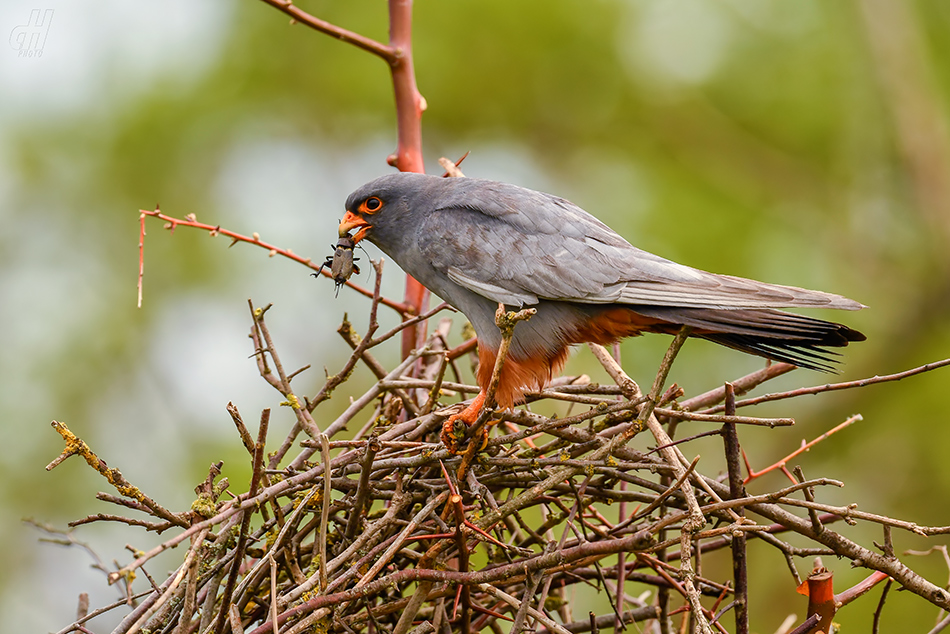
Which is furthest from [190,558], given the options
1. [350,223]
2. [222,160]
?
[222,160]

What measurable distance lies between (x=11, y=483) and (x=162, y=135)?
4.57 meters

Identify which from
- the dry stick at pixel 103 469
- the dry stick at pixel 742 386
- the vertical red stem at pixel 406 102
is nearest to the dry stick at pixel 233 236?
the vertical red stem at pixel 406 102

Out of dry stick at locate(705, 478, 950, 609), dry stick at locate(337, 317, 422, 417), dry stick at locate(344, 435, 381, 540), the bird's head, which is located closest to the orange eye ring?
the bird's head

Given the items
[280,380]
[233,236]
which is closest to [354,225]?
[233,236]

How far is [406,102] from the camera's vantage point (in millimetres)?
3256

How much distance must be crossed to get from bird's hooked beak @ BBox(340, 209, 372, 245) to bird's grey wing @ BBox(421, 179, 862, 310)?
0.28 m

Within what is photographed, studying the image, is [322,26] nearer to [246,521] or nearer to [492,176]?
[246,521]

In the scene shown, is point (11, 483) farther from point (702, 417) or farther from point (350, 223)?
point (702, 417)

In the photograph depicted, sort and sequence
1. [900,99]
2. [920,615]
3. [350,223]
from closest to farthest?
[350,223]
[920,615]
[900,99]

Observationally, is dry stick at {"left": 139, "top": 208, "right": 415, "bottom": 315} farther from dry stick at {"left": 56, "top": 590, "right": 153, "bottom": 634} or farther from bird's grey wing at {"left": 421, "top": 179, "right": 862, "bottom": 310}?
dry stick at {"left": 56, "top": 590, "right": 153, "bottom": 634}

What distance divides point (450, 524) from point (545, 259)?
1.09 m

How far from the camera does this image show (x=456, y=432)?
2.49 metres

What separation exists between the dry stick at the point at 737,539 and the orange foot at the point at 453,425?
694 mm

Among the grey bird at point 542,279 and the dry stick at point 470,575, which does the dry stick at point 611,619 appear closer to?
the dry stick at point 470,575
